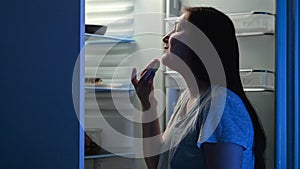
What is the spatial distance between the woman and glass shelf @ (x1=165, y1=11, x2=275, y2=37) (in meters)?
0.50

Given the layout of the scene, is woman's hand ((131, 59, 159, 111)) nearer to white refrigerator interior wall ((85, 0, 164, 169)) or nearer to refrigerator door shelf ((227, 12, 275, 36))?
white refrigerator interior wall ((85, 0, 164, 169))

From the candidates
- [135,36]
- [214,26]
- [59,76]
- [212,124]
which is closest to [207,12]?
[214,26]

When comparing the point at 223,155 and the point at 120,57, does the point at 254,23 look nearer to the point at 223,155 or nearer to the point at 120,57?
the point at 120,57

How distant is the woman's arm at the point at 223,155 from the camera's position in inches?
44.2

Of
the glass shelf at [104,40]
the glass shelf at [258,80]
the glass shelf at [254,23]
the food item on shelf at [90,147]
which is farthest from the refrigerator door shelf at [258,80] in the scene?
the food item on shelf at [90,147]

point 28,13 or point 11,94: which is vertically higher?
point 28,13

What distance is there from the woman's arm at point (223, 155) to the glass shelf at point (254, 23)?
731mm

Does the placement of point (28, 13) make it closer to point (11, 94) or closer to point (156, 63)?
point (11, 94)

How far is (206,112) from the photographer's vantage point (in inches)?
47.2

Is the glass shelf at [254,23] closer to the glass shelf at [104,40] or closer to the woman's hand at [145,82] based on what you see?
the glass shelf at [104,40]

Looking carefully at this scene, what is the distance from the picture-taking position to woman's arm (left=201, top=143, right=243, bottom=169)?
112cm

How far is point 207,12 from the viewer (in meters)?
1.32

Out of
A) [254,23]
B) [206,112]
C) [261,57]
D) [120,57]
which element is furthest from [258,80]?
[206,112]

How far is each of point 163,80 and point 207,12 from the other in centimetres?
64
